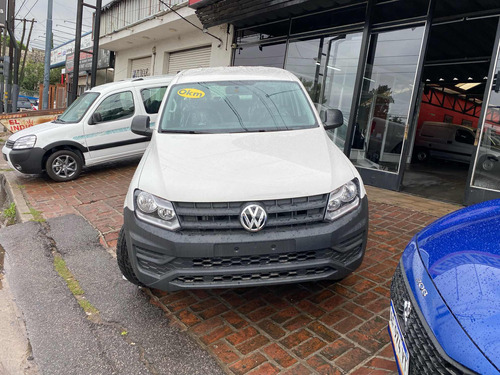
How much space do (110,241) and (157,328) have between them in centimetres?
200

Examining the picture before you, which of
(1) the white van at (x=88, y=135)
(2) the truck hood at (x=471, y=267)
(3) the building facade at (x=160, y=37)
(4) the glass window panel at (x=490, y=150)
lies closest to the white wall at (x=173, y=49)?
(3) the building facade at (x=160, y=37)

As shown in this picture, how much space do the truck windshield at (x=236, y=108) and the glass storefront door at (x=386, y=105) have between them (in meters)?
3.85

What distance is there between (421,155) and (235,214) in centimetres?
1283

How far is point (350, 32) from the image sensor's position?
802 centimetres

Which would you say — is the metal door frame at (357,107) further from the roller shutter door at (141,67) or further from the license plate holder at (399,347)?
the roller shutter door at (141,67)

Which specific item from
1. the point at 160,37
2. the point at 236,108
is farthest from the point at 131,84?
the point at 160,37

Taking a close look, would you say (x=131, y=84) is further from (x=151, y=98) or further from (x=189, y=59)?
(x=189, y=59)

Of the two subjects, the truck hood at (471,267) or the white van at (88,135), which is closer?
the truck hood at (471,267)

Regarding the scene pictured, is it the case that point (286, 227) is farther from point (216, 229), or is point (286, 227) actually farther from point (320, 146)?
point (320, 146)

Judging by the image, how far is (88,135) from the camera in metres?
7.30

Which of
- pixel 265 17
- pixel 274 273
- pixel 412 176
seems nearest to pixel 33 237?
pixel 274 273

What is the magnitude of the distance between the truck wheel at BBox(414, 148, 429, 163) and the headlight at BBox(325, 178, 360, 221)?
1197cm

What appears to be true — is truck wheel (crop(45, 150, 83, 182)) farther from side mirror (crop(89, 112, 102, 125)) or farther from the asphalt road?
the asphalt road

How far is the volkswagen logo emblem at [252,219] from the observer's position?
2420mm
